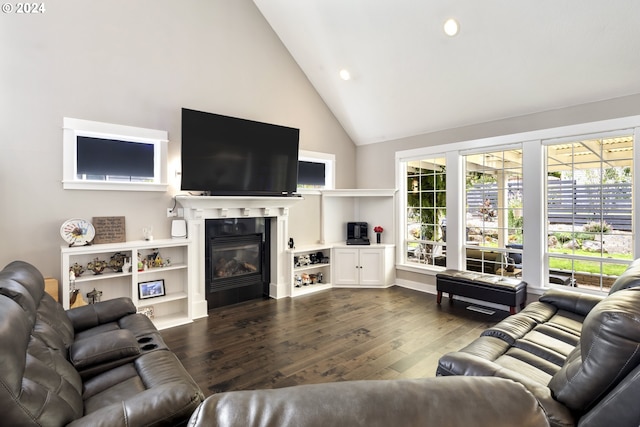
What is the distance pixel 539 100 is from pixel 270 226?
402 cm

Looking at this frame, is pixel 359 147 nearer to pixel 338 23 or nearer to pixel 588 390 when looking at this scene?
pixel 338 23

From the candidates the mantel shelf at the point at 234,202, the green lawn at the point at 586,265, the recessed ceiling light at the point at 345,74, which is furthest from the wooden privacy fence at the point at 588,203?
the mantel shelf at the point at 234,202

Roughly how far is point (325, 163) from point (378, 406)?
18.0ft

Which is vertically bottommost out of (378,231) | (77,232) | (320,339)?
(320,339)

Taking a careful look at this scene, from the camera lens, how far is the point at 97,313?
8.79 ft

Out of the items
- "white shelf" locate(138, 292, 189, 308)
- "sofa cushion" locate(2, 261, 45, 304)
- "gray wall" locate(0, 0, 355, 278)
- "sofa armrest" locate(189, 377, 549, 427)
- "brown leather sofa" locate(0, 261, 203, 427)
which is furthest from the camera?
"white shelf" locate(138, 292, 189, 308)

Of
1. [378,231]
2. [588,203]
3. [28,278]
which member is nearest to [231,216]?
[28,278]

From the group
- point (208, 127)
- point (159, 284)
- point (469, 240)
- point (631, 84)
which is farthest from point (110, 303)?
point (631, 84)

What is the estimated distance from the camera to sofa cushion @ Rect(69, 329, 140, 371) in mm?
1915

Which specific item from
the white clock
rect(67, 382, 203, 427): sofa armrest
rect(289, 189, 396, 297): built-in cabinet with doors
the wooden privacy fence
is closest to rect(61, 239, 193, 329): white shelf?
the white clock

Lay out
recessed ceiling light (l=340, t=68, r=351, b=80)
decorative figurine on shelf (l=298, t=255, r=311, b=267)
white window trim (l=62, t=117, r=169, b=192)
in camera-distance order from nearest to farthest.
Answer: white window trim (l=62, t=117, r=169, b=192), recessed ceiling light (l=340, t=68, r=351, b=80), decorative figurine on shelf (l=298, t=255, r=311, b=267)

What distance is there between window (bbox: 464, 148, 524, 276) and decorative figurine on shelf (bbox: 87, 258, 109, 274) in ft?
16.1

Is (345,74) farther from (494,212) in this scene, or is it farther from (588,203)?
(588,203)

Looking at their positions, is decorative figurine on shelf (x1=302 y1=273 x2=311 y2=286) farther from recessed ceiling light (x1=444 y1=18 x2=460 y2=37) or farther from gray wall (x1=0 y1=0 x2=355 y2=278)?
recessed ceiling light (x1=444 y1=18 x2=460 y2=37)
